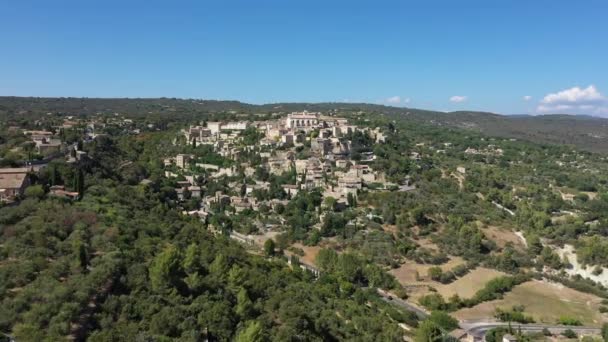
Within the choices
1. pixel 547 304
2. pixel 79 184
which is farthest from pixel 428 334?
pixel 79 184

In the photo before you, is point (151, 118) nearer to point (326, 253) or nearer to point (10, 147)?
point (10, 147)

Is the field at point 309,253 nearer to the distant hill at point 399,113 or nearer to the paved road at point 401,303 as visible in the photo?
the paved road at point 401,303

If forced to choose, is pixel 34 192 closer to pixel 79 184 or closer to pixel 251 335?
pixel 79 184

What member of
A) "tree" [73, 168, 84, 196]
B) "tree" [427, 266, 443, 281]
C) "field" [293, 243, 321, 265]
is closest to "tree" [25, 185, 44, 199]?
"tree" [73, 168, 84, 196]

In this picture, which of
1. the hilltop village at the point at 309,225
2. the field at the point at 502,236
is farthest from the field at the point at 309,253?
the field at the point at 502,236

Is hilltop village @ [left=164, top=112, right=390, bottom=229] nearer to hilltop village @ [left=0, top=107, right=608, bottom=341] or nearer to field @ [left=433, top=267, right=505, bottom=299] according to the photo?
hilltop village @ [left=0, top=107, right=608, bottom=341]
